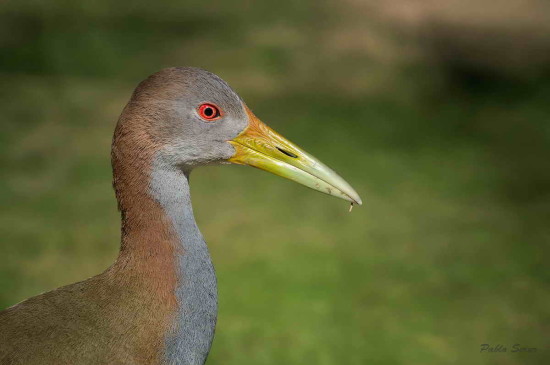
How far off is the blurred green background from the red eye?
182 centimetres

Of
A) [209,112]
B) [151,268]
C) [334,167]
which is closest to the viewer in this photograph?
[151,268]

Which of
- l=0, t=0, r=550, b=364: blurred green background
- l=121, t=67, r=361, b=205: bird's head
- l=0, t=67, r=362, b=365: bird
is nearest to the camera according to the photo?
l=0, t=67, r=362, b=365: bird

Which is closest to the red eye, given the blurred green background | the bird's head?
the bird's head

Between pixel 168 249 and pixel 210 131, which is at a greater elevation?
pixel 210 131

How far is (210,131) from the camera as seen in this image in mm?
2551

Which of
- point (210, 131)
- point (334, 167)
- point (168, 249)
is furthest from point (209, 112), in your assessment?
point (334, 167)

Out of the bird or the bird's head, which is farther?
the bird's head

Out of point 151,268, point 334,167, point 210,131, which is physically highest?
point 334,167

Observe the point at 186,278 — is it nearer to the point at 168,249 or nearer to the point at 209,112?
the point at 168,249

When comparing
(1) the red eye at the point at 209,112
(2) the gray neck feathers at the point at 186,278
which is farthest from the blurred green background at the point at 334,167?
(1) the red eye at the point at 209,112

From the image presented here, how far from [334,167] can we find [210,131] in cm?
309

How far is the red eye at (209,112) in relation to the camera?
2.52 metres

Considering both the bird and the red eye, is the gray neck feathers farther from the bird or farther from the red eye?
the red eye

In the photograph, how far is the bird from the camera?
7.67ft
